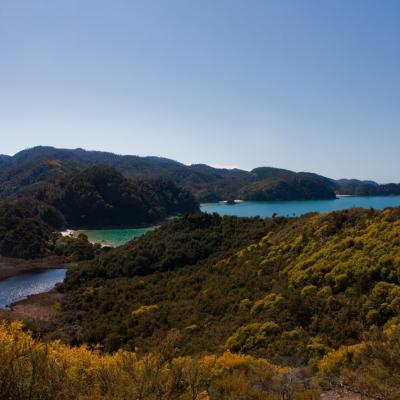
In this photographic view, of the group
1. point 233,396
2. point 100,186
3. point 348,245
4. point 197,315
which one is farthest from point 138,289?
point 100,186

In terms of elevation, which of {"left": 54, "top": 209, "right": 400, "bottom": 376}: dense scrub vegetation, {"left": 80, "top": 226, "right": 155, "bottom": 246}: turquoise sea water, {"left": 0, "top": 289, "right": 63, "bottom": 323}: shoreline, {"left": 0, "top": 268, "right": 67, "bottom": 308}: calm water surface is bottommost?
{"left": 0, "top": 268, "right": 67, "bottom": 308}: calm water surface

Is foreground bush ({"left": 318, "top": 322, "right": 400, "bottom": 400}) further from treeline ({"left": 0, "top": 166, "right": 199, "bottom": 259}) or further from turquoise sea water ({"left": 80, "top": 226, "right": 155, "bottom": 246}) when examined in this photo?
treeline ({"left": 0, "top": 166, "right": 199, "bottom": 259})

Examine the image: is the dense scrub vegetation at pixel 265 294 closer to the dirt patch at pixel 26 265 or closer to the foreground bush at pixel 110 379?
the foreground bush at pixel 110 379

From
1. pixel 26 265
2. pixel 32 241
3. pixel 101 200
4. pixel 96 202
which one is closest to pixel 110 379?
pixel 26 265

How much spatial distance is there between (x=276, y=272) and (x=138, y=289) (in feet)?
51.0

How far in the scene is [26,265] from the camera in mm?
72875

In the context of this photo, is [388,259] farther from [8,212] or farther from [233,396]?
[8,212]

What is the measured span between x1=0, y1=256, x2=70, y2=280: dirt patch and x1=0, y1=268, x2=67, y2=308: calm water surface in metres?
2.38

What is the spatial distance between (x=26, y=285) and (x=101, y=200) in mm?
75355

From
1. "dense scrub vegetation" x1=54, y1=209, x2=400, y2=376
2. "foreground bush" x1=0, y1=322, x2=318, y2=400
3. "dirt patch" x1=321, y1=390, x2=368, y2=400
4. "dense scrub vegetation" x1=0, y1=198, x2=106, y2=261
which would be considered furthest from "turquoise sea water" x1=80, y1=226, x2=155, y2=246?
"foreground bush" x1=0, y1=322, x2=318, y2=400

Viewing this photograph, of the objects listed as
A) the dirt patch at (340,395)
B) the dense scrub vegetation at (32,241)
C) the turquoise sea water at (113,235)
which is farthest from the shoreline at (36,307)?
the turquoise sea water at (113,235)

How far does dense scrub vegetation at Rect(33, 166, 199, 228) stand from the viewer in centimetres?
13138

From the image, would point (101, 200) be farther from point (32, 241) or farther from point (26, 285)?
point (26, 285)

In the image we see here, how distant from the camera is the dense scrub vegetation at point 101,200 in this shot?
5172 inches
